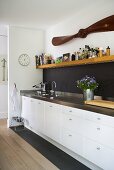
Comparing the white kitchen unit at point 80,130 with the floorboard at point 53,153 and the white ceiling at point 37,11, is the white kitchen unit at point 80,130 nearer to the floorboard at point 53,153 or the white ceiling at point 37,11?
the floorboard at point 53,153

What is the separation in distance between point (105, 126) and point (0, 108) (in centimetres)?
461

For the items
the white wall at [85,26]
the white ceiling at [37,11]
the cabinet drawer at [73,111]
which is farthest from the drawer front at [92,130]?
the white ceiling at [37,11]

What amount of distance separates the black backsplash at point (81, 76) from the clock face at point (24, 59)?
519 millimetres

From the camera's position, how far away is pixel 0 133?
15.6 feet

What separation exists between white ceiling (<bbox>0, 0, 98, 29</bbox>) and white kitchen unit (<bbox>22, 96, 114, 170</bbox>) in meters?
1.76

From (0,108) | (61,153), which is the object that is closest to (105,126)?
(61,153)

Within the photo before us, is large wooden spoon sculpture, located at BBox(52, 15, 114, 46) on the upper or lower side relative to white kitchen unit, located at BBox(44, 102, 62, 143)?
upper

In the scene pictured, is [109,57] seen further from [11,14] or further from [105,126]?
[11,14]

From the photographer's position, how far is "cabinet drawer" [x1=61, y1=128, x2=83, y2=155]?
3.06 m

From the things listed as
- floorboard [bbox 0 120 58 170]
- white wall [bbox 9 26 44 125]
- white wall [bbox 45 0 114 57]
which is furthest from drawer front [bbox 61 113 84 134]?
white wall [bbox 9 26 44 125]

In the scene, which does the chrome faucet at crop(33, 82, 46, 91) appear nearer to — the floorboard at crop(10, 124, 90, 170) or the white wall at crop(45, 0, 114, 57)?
the white wall at crop(45, 0, 114, 57)

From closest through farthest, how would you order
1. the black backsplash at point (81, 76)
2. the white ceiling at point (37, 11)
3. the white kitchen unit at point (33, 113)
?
the black backsplash at point (81, 76) < the white ceiling at point (37, 11) < the white kitchen unit at point (33, 113)

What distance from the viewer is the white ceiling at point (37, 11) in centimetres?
354

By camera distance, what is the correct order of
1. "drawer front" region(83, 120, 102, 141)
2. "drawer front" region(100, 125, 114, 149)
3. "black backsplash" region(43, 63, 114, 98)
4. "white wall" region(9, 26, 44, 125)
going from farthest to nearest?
1. "white wall" region(9, 26, 44, 125)
2. "black backsplash" region(43, 63, 114, 98)
3. "drawer front" region(83, 120, 102, 141)
4. "drawer front" region(100, 125, 114, 149)
